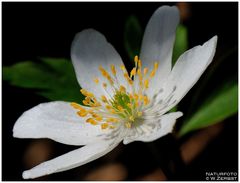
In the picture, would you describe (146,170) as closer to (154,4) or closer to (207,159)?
(207,159)

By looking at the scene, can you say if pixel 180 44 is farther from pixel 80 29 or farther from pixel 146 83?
pixel 80 29

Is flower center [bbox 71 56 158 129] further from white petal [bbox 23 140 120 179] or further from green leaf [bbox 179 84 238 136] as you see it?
Answer: green leaf [bbox 179 84 238 136]

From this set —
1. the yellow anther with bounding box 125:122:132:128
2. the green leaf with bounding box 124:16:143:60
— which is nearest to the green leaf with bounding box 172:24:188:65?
the green leaf with bounding box 124:16:143:60

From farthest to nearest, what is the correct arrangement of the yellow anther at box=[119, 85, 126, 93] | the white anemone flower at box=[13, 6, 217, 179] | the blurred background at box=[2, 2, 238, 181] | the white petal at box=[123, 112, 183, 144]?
the blurred background at box=[2, 2, 238, 181], the yellow anther at box=[119, 85, 126, 93], the white anemone flower at box=[13, 6, 217, 179], the white petal at box=[123, 112, 183, 144]

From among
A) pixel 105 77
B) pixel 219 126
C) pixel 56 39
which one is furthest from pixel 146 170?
pixel 56 39

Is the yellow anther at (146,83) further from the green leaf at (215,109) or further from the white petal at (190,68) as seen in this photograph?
the green leaf at (215,109)

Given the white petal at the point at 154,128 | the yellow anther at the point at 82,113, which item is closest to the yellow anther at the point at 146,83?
the white petal at the point at 154,128

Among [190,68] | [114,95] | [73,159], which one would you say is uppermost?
[190,68]

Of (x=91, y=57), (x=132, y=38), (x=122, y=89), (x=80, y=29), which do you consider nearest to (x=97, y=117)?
(x=122, y=89)
